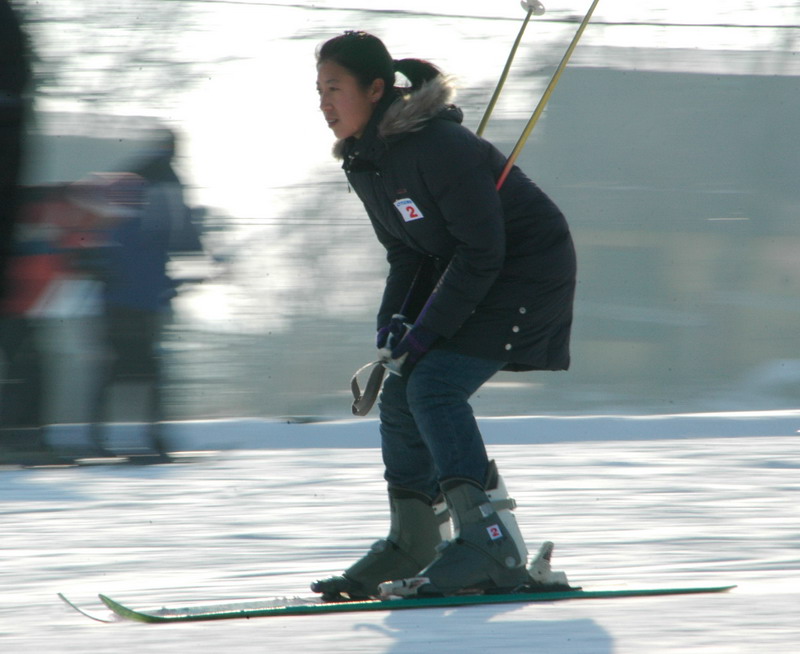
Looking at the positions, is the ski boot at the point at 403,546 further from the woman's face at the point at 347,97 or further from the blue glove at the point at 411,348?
the woman's face at the point at 347,97

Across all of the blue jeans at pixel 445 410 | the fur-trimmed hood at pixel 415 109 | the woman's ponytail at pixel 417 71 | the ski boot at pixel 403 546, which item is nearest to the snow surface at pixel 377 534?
A: the ski boot at pixel 403 546

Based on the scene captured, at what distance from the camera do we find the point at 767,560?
3562mm

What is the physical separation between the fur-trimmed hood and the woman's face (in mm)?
27

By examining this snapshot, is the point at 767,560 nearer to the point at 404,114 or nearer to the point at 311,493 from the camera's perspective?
the point at 404,114

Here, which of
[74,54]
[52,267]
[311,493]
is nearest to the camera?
[311,493]

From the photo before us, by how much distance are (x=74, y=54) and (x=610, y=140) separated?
8.67ft

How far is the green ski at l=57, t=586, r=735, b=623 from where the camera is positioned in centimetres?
287

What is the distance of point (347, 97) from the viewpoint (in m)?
3.06

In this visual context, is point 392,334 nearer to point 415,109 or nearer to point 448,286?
point 448,286

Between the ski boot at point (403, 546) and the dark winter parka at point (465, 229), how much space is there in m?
0.37

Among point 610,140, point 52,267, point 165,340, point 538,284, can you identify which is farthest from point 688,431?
point 538,284

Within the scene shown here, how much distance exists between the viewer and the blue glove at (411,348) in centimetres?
306

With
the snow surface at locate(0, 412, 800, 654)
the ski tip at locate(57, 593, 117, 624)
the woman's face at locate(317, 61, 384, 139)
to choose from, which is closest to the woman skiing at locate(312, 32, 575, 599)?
the woman's face at locate(317, 61, 384, 139)

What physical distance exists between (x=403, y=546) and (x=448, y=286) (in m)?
0.61
